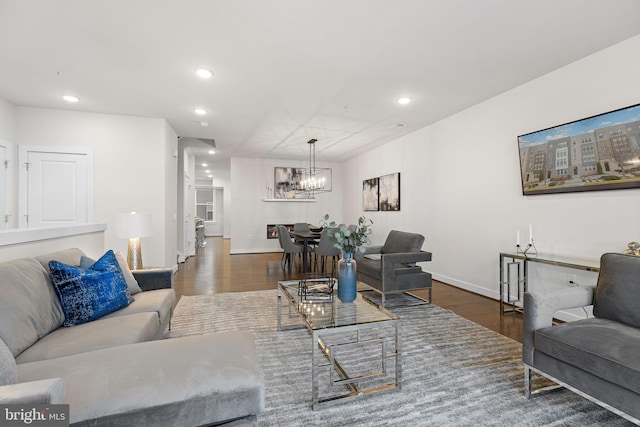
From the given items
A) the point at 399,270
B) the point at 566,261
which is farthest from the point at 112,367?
the point at 566,261

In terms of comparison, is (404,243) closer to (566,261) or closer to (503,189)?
(503,189)

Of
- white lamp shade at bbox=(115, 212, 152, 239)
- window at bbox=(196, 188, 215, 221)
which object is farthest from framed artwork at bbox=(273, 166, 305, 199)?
window at bbox=(196, 188, 215, 221)

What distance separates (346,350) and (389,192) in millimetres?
4491

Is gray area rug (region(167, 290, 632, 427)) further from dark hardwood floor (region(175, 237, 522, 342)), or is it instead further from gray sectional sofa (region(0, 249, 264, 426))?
gray sectional sofa (region(0, 249, 264, 426))

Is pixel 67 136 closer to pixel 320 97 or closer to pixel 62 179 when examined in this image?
pixel 62 179

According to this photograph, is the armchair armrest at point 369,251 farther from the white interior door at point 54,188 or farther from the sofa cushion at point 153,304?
the white interior door at point 54,188

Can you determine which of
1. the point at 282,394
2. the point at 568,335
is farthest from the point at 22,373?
the point at 568,335

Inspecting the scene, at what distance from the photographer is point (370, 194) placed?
7.33 m

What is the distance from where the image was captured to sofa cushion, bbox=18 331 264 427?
1.12 meters

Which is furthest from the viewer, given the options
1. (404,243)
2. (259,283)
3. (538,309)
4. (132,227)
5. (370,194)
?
(370,194)

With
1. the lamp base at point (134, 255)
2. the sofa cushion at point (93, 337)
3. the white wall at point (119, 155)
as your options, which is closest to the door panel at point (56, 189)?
the white wall at point (119, 155)

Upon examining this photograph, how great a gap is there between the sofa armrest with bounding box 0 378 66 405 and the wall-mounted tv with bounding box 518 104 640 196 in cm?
399

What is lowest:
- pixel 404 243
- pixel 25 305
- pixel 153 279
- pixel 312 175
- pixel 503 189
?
pixel 153 279

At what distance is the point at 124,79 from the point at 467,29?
3.62 meters
